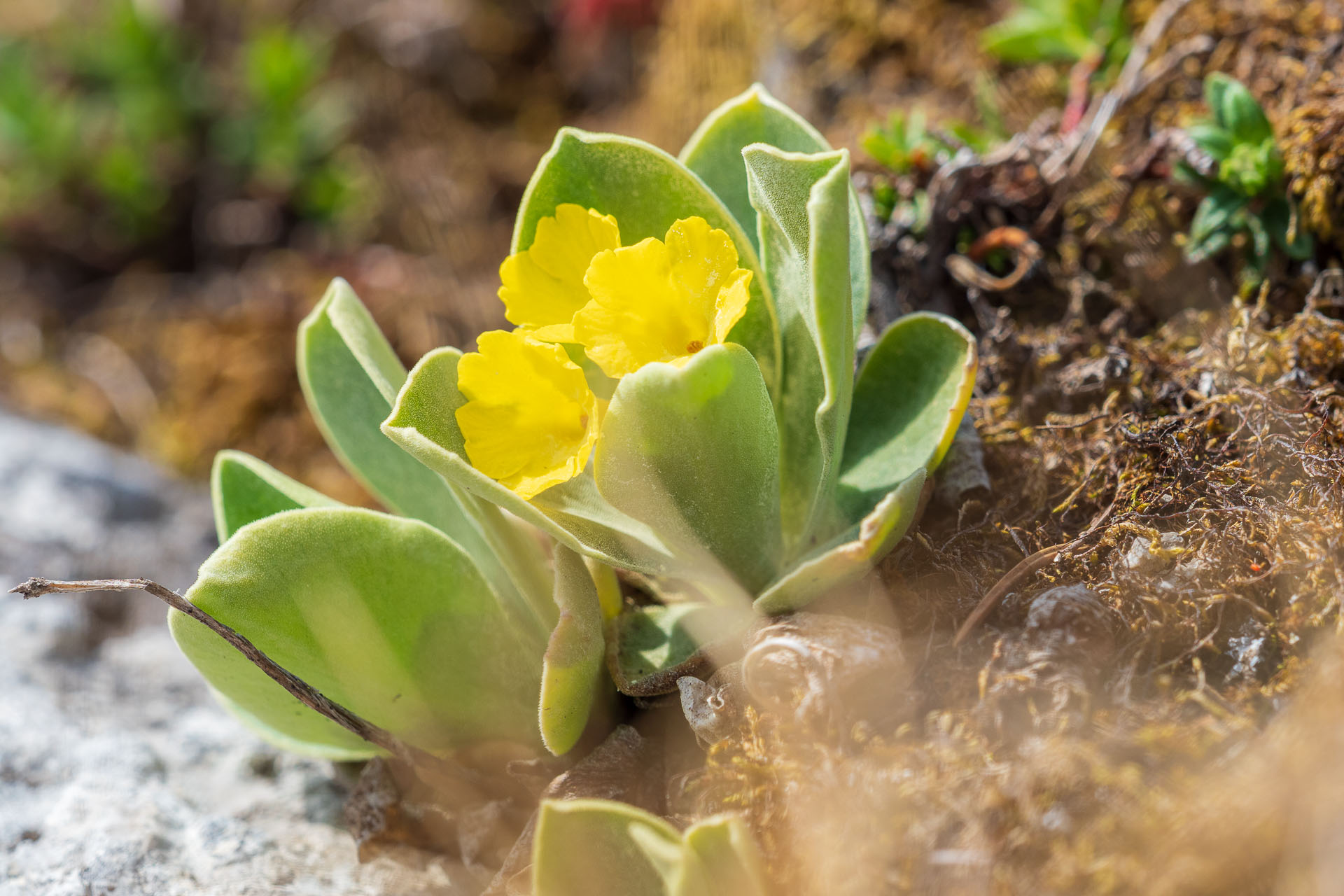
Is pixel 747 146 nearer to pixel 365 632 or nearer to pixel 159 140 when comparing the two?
pixel 365 632

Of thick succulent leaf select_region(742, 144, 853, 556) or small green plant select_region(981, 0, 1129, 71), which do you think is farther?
small green plant select_region(981, 0, 1129, 71)

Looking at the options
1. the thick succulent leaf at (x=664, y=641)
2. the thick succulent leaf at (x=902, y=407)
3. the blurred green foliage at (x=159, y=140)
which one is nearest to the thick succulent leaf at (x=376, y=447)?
the thick succulent leaf at (x=664, y=641)

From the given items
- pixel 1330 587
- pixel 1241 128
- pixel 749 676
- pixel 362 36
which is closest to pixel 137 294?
pixel 362 36

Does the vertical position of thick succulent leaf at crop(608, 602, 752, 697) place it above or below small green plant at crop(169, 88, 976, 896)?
below

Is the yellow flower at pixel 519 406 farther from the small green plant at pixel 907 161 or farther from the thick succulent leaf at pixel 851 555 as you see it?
the small green plant at pixel 907 161

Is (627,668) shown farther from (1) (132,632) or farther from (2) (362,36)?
(2) (362,36)

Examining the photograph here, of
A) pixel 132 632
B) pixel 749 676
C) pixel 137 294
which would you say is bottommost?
pixel 132 632

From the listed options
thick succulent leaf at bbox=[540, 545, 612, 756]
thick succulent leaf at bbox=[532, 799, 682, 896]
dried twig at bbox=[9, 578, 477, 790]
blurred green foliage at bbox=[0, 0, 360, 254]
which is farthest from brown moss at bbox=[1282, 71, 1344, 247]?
blurred green foliage at bbox=[0, 0, 360, 254]

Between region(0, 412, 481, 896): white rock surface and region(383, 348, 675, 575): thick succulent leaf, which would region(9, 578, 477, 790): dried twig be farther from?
region(383, 348, 675, 575): thick succulent leaf
